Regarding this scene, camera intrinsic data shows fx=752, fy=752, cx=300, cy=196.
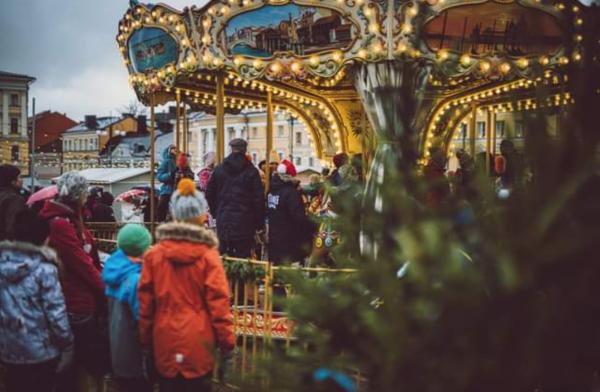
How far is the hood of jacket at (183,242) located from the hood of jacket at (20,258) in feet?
2.56

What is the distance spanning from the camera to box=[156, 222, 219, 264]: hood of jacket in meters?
4.28

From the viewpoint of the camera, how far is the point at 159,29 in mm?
11016

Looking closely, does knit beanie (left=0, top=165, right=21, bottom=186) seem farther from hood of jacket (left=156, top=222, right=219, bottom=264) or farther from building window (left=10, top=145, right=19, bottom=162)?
building window (left=10, top=145, right=19, bottom=162)

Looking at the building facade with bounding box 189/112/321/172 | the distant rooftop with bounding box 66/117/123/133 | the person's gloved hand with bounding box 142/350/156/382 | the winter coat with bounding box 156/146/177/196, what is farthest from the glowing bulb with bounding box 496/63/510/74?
the distant rooftop with bounding box 66/117/123/133

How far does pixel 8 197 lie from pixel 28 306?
302 cm

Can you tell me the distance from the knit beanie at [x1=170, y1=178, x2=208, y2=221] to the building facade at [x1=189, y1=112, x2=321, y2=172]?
4610 centimetres

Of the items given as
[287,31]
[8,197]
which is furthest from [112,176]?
[8,197]

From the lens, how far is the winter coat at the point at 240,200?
8.46 metres

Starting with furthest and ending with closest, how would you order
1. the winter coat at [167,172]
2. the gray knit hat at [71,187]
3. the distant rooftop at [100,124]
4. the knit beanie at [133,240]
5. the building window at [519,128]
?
the distant rooftop at [100,124]
the winter coat at [167,172]
the gray knit hat at [71,187]
the knit beanie at [133,240]
the building window at [519,128]

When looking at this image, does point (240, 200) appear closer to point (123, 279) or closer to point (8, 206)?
point (8, 206)

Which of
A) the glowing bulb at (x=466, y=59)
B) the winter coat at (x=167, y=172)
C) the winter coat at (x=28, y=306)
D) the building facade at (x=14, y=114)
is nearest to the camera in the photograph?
the winter coat at (x=28, y=306)

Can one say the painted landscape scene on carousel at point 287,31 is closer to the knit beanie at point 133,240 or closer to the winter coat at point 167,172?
the winter coat at point 167,172

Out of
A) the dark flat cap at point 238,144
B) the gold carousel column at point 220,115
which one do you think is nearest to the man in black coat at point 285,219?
the dark flat cap at point 238,144

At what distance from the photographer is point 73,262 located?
5.08 metres
